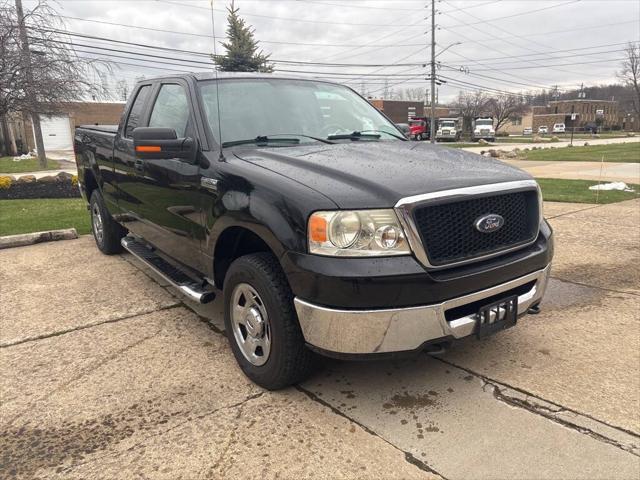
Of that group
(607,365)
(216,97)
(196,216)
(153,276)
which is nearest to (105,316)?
(153,276)

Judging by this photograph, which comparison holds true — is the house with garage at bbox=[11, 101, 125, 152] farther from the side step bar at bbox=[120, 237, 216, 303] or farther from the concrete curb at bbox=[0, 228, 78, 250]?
the side step bar at bbox=[120, 237, 216, 303]

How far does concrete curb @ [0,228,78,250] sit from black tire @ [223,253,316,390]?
4.84m

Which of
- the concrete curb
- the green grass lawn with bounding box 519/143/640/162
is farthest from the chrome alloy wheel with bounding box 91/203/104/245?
the green grass lawn with bounding box 519/143/640/162

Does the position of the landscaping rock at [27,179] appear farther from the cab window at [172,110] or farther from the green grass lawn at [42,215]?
the cab window at [172,110]

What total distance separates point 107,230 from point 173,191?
8.54ft

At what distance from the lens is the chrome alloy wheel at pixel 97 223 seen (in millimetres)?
6094

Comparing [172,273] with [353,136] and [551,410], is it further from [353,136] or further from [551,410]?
[551,410]

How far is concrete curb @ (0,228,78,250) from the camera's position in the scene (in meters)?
6.58

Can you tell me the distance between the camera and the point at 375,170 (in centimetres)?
282

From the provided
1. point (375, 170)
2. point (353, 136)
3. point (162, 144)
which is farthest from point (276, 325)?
point (353, 136)

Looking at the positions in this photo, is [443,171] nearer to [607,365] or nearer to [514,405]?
[514,405]

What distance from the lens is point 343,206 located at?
97.6 inches

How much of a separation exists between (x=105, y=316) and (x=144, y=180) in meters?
1.17

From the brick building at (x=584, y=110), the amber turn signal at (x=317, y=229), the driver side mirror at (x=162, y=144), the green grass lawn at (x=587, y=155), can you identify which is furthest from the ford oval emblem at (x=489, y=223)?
the brick building at (x=584, y=110)
